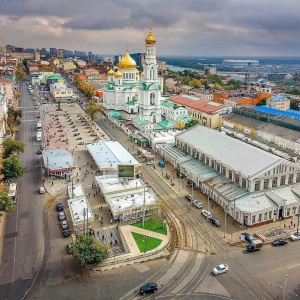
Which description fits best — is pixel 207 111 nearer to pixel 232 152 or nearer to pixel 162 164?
pixel 162 164

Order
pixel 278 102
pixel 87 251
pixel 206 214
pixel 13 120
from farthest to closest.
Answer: pixel 278 102 < pixel 13 120 < pixel 206 214 < pixel 87 251

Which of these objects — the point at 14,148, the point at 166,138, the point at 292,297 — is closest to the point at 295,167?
the point at 292,297

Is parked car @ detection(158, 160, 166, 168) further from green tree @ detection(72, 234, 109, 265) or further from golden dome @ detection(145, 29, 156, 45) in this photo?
golden dome @ detection(145, 29, 156, 45)

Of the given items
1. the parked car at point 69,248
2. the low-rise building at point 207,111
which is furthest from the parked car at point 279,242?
the low-rise building at point 207,111

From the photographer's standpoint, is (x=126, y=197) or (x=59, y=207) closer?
(x=59, y=207)

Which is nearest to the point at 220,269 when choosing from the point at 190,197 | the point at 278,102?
the point at 190,197

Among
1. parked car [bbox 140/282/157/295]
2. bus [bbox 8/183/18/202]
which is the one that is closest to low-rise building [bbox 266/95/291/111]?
bus [bbox 8/183/18/202]

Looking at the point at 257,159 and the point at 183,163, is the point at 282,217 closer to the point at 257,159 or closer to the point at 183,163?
the point at 257,159

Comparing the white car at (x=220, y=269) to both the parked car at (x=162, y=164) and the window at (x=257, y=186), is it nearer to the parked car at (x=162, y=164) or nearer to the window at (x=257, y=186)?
the window at (x=257, y=186)
